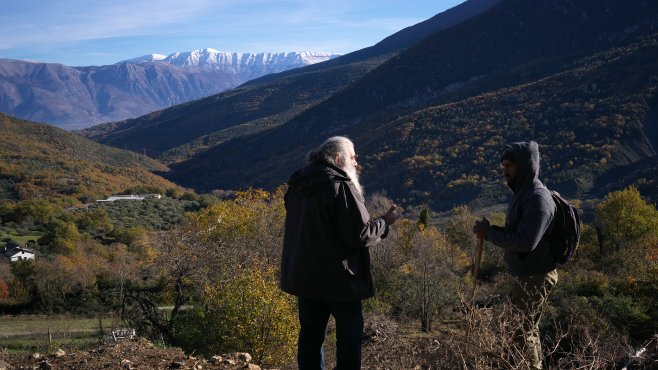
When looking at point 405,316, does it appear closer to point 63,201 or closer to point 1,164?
point 63,201

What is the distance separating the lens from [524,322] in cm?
425

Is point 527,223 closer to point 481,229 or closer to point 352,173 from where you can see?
point 481,229

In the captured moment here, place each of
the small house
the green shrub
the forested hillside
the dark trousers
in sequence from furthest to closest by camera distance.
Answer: the forested hillside, the small house, the green shrub, the dark trousers

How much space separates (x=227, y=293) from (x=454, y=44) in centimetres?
12187

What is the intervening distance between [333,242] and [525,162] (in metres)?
1.58

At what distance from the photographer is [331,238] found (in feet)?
12.5

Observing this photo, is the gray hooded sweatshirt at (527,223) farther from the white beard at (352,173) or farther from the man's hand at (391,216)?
the white beard at (352,173)

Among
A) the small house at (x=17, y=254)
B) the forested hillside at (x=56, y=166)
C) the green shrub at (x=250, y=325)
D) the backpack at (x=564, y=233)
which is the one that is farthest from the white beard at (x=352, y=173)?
the forested hillside at (x=56, y=166)

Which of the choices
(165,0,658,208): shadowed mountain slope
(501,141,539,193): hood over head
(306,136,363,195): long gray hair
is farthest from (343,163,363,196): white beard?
(165,0,658,208): shadowed mountain slope

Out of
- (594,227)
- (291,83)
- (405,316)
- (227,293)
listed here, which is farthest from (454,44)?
(227,293)

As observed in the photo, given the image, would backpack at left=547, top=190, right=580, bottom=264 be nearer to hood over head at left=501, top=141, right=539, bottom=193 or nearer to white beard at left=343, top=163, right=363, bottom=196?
hood over head at left=501, top=141, right=539, bottom=193

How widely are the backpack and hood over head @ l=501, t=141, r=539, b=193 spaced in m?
0.27

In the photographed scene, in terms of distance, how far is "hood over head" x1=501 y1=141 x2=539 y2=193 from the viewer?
4.32m

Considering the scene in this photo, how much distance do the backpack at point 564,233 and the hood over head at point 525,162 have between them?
27 cm
